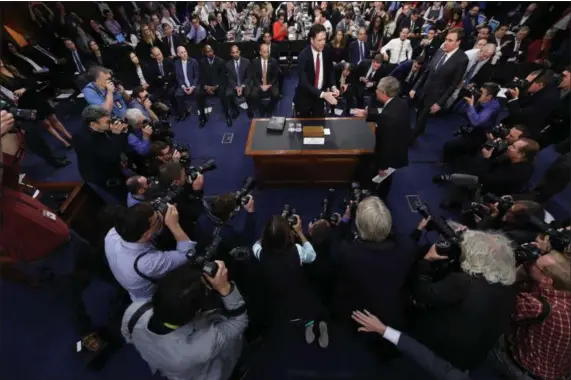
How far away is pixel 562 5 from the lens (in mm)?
6738

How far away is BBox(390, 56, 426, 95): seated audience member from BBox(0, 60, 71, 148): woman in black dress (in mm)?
5653

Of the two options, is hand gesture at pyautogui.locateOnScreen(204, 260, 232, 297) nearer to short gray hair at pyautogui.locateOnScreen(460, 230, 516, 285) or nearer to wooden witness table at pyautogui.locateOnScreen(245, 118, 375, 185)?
short gray hair at pyautogui.locateOnScreen(460, 230, 516, 285)

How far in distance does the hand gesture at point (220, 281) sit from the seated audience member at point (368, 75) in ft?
15.5

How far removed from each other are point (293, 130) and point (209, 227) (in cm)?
179

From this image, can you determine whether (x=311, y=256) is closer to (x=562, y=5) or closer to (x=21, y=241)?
(x=21, y=241)

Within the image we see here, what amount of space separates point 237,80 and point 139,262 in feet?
14.8

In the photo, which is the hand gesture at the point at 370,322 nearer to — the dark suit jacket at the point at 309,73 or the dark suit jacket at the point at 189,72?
the dark suit jacket at the point at 309,73

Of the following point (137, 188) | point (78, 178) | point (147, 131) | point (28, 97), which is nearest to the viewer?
point (137, 188)

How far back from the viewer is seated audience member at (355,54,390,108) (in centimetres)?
529

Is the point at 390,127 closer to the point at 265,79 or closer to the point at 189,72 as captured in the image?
the point at 265,79

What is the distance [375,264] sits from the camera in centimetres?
172

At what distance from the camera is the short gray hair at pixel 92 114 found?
2746 millimetres

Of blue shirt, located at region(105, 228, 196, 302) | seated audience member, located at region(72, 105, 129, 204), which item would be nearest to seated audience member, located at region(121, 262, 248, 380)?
blue shirt, located at region(105, 228, 196, 302)

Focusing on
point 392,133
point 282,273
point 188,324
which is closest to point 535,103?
point 392,133
